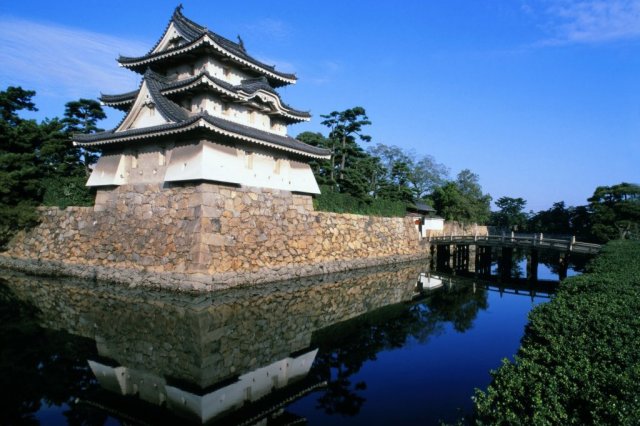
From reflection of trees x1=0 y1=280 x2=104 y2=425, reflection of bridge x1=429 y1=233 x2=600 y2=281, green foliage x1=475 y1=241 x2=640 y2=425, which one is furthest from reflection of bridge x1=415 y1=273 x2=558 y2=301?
reflection of trees x1=0 y1=280 x2=104 y2=425

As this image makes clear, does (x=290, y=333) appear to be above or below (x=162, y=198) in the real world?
below

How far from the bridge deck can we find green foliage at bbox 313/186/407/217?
425 centimetres

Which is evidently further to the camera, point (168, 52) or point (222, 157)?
point (168, 52)

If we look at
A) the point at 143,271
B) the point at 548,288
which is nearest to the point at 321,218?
the point at 143,271

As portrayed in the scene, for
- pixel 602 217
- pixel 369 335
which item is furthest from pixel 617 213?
pixel 369 335

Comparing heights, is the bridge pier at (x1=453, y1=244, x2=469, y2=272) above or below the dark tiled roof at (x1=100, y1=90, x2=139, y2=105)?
below

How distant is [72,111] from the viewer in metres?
21.1

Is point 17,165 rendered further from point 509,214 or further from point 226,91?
point 509,214

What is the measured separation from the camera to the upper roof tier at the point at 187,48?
15562 mm

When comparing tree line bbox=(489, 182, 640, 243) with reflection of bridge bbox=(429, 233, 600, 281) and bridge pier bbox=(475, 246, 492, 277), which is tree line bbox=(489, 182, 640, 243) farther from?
bridge pier bbox=(475, 246, 492, 277)

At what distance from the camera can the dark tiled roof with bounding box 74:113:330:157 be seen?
43.5ft

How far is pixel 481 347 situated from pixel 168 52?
52.4 ft

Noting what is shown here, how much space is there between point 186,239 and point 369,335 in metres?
7.47

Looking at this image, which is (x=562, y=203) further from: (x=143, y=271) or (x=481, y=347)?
(x=143, y=271)
